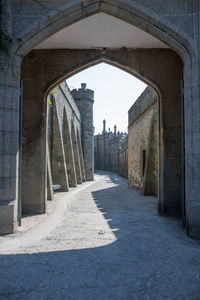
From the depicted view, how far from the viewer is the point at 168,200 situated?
16.9 feet

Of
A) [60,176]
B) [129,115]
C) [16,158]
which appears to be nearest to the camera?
[16,158]

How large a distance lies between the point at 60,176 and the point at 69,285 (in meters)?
8.61

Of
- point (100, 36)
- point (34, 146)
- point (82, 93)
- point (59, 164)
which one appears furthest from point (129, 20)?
point (82, 93)

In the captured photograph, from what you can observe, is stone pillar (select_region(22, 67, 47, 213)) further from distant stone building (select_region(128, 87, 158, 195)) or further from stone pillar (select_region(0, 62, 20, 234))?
distant stone building (select_region(128, 87, 158, 195))

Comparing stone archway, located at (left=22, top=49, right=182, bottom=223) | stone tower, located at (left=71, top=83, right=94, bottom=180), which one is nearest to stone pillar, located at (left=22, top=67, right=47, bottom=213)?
stone archway, located at (left=22, top=49, right=182, bottom=223)

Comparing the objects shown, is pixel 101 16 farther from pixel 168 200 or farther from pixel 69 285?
pixel 69 285

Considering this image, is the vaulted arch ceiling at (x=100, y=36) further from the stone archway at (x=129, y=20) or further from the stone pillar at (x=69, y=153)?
the stone pillar at (x=69, y=153)

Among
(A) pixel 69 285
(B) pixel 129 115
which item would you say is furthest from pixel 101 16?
(B) pixel 129 115

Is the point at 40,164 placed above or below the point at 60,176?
above

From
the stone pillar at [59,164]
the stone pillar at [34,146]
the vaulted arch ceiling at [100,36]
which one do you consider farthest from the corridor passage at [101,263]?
the stone pillar at [59,164]

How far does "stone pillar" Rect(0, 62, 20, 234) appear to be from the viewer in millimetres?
3510

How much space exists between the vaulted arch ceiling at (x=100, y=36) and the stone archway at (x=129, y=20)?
2.63 ft

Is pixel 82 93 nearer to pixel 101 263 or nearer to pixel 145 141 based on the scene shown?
pixel 145 141

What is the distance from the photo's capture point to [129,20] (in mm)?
3863
